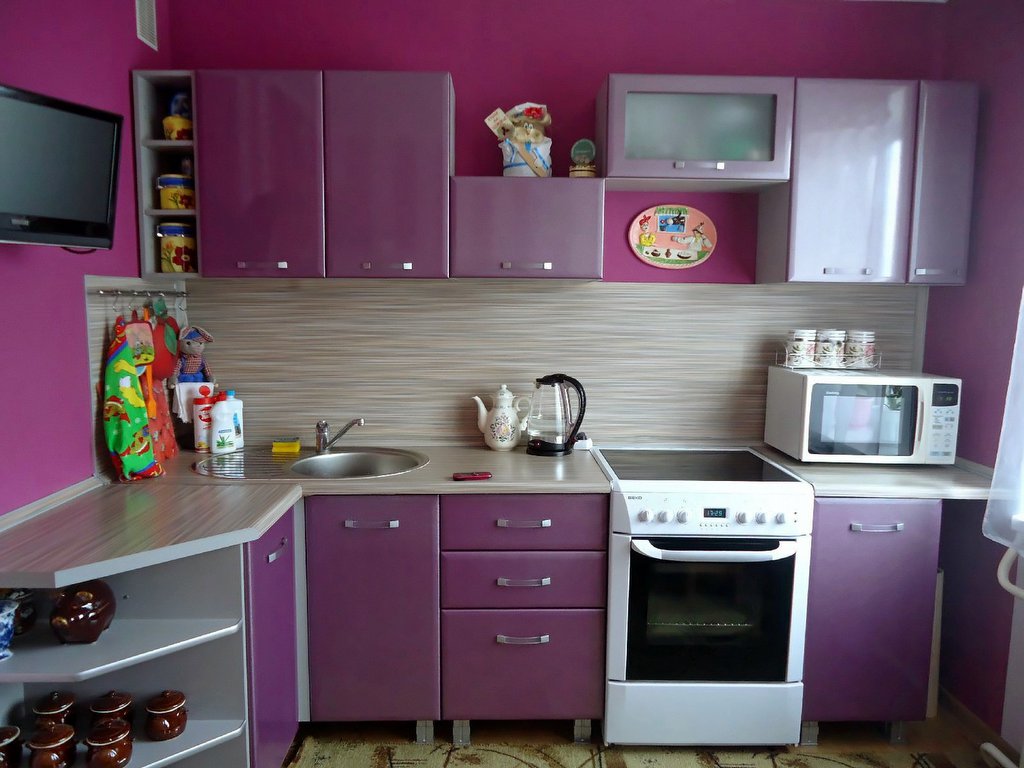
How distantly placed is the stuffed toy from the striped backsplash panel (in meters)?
0.11

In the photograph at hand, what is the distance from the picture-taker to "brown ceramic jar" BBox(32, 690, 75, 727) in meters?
1.69

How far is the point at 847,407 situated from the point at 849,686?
2.98 ft

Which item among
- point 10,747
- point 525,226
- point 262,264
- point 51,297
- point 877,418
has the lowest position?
point 10,747

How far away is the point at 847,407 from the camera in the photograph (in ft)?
7.98

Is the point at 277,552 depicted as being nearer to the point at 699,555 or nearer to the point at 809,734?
the point at 699,555

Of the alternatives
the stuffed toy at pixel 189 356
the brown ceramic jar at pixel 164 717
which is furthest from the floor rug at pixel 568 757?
the stuffed toy at pixel 189 356

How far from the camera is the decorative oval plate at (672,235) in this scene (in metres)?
2.73

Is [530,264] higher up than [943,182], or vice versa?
[943,182]

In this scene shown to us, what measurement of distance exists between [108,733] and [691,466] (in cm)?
185

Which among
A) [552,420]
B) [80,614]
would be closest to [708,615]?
[552,420]

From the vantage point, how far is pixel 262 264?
239cm

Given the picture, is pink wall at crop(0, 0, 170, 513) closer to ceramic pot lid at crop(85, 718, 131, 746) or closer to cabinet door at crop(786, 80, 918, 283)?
ceramic pot lid at crop(85, 718, 131, 746)

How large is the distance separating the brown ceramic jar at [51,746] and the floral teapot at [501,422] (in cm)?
152

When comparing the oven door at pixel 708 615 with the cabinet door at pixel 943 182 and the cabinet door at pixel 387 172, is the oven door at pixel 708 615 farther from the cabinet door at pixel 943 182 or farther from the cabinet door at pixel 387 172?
the cabinet door at pixel 387 172
